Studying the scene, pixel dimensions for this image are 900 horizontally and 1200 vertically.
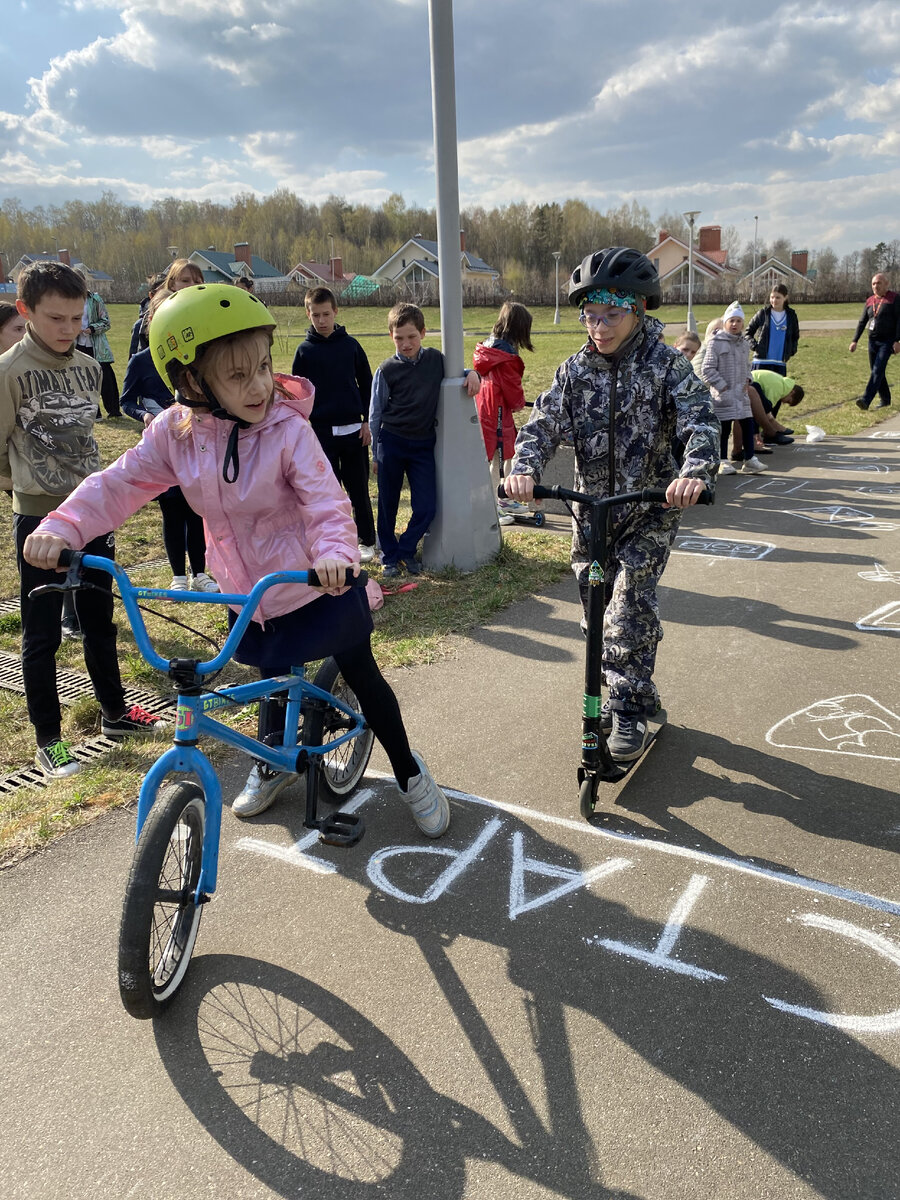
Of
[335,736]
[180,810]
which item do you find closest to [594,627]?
[335,736]

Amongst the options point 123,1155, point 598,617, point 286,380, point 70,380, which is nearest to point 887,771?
point 598,617

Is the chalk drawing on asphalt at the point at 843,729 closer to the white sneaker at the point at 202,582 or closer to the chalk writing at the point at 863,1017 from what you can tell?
the chalk writing at the point at 863,1017

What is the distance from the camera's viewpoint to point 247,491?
8.64 feet

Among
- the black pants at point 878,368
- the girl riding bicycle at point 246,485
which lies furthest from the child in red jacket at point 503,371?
the black pants at point 878,368

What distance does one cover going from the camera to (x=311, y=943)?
105 inches

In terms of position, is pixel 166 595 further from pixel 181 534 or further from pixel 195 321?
pixel 181 534

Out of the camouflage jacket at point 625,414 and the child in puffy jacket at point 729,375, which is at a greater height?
the camouflage jacket at point 625,414

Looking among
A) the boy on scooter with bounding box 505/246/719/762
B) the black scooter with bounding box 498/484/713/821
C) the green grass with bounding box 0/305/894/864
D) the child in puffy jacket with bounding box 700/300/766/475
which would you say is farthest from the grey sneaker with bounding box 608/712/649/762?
the child in puffy jacket with bounding box 700/300/766/475

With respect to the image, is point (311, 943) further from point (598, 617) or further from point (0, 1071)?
point (598, 617)

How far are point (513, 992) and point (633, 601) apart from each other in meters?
1.68

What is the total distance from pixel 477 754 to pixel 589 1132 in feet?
6.26

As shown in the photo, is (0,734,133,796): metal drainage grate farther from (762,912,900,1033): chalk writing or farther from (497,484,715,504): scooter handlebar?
(762,912,900,1033): chalk writing

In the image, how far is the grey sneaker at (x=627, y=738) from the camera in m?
3.63

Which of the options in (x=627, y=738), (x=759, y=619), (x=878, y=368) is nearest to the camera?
(x=627, y=738)
